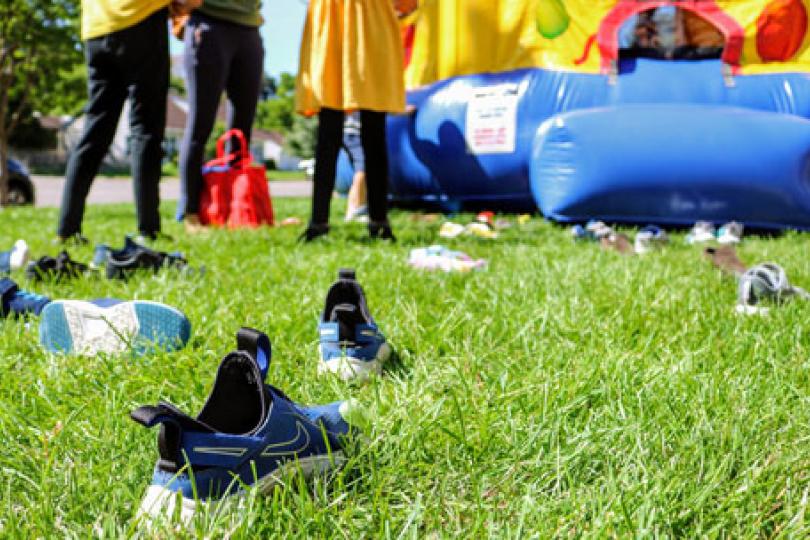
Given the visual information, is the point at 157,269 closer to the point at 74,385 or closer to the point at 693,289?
the point at 74,385

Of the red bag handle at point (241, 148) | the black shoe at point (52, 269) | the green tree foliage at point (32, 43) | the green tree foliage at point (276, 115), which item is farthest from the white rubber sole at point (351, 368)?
the green tree foliage at point (276, 115)

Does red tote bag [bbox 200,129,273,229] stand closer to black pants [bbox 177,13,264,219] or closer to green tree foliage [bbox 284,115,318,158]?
black pants [bbox 177,13,264,219]

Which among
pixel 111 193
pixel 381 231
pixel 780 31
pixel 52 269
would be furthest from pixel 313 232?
pixel 111 193

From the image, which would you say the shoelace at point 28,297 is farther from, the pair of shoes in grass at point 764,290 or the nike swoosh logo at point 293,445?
the pair of shoes in grass at point 764,290

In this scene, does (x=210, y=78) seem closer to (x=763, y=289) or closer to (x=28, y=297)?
(x=28, y=297)

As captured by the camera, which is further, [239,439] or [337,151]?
[337,151]

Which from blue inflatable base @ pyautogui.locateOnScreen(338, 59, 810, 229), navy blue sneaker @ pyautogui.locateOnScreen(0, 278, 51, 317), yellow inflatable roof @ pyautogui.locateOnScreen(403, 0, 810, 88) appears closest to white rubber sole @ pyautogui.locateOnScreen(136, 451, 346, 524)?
navy blue sneaker @ pyautogui.locateOnScreen(0, 278, 51, 317)

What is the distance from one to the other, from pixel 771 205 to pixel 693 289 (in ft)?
7.34

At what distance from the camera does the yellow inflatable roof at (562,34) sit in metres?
4.45

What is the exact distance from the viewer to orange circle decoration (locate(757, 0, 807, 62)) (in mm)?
4445

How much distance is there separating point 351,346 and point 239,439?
1.66ft

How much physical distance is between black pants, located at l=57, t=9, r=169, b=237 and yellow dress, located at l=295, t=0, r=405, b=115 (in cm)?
65

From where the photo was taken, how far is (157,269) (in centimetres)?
233

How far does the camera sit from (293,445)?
0.89m
